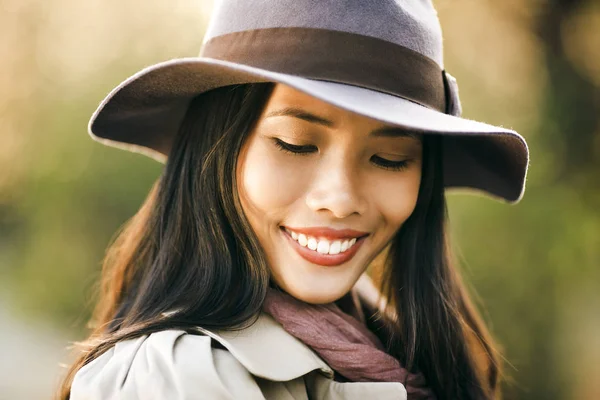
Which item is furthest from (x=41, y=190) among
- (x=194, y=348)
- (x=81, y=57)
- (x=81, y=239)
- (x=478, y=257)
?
(x=194, y=348)

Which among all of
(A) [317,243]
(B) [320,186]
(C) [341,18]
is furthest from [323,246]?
(C) [341,18]

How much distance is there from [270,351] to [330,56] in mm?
638

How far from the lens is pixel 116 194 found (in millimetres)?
6172

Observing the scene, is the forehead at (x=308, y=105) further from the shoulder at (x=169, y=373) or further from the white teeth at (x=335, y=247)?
the shoulder at (x=169, y=373)

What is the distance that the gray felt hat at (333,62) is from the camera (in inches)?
49.9

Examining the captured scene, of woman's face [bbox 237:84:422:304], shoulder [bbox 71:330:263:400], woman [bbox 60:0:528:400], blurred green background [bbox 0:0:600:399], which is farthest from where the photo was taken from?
blurred green background [bbox 0:0:600:399]

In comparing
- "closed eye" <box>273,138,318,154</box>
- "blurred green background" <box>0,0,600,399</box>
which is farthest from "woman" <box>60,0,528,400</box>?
"blurred green background" <box>0,0,600,399</box>

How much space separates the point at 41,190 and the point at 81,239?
0.75 metres

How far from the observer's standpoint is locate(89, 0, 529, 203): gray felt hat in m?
1.27

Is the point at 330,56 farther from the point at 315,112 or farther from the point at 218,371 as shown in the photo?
the point at 218,371

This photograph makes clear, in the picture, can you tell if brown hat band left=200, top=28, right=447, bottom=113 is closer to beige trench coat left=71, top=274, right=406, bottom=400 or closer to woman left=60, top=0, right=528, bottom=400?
woman left=60, top=0, right=528, bottom=400

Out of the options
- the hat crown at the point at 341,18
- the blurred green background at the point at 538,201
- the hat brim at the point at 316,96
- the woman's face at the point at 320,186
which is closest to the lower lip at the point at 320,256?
the woman's face at the point at 320,186

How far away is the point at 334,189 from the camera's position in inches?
52.9

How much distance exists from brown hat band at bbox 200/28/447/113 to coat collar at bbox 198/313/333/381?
0.56 meters
